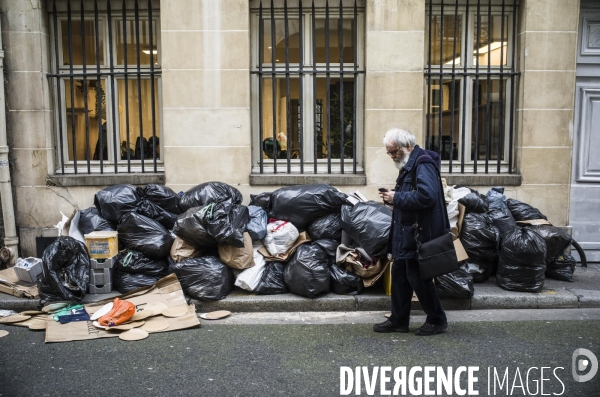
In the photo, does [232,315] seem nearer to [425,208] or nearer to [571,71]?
[425,208]

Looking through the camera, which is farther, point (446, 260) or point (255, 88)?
point (255, 88)

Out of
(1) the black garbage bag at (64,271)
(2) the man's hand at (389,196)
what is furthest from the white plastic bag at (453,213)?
(1) the black garbage bag at (64,271)

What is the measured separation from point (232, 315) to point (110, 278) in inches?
55.7

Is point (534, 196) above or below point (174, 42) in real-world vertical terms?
below

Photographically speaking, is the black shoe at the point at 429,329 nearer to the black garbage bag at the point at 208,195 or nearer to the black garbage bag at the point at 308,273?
the black garbage bag at the point at 308,273

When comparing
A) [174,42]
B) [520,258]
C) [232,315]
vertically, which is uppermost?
[174,42]

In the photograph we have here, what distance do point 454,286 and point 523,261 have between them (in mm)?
852

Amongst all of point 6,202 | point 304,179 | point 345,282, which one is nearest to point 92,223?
point 6,202

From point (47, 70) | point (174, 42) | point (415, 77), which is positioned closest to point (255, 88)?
point (174, 42)

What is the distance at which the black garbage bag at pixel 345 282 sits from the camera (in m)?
6.27

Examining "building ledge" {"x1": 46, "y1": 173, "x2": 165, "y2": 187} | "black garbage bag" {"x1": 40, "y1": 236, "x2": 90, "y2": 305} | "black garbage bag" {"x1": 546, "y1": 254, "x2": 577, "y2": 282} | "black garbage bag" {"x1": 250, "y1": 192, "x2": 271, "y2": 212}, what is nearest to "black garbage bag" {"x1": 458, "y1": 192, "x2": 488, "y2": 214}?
"black garbage bag" {"x1": 546, "y1": 254, "x2": 577, "y2": 282}

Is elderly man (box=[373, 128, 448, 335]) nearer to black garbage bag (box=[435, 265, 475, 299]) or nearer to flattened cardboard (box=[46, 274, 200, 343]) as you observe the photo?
black garbage bag (box=[435, 265, 475, 299])

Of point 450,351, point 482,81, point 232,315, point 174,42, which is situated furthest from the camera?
point 482,81

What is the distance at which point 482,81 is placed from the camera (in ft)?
25.8
